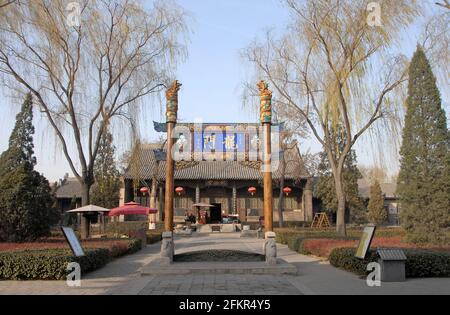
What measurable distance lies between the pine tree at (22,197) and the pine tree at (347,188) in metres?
24.5

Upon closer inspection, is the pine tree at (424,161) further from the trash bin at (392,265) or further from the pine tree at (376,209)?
the pine tree at (376,209)

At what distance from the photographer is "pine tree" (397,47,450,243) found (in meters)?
12.5

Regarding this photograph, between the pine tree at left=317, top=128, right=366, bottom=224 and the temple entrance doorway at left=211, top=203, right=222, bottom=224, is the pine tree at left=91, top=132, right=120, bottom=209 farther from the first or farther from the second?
the pine tree at left=317, top=128, right=366, bottom=224

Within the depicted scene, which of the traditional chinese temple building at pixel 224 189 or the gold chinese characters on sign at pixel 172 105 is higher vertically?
the gold chinese characters on sign at pixel 172 105

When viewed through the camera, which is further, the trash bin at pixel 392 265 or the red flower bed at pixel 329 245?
the red flower bed at pixel 329 245

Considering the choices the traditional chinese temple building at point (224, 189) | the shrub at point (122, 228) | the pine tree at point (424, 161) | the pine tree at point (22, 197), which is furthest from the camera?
the traditional chinese temple building at point (224, 189)

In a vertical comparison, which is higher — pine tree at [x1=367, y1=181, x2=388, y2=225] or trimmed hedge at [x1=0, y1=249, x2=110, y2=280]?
pine tree at [x1=367, y1=181, x2=388, y2=225]

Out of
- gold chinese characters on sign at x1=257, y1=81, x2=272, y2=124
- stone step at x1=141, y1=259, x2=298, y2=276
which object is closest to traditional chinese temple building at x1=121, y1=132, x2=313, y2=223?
gold chinese characters on sign at x1=257, y1=81, x2=272, y2=124

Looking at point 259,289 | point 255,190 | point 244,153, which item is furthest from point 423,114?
point 255,190

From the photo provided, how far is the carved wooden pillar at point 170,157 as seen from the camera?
38.7 feet

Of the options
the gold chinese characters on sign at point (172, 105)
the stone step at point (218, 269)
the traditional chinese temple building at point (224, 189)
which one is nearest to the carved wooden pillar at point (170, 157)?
the gold chinese characters on sign at point (172, 105)

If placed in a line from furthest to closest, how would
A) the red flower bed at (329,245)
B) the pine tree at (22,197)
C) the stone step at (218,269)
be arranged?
the pine tree at (22,197) → the red flower bed at (329,245) → the stone step at (218,269)

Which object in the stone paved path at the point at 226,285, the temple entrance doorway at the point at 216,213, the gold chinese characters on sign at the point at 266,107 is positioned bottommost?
the stone paved path at the point at 226,285

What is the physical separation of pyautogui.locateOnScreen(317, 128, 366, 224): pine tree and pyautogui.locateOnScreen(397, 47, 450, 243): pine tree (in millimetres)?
22452
